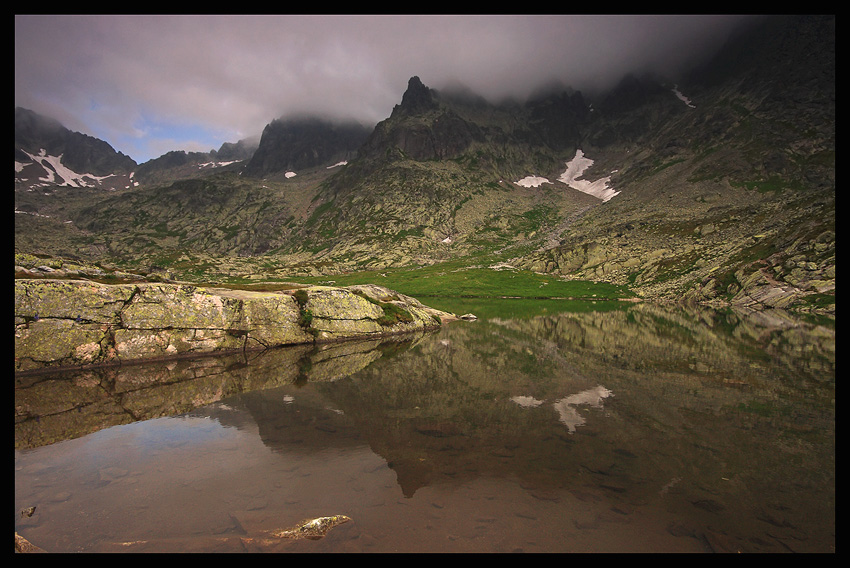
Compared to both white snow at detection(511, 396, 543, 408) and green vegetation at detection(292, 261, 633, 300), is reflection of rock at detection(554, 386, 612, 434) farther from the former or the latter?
green vegetation at detection(292, 261, 633, 300)

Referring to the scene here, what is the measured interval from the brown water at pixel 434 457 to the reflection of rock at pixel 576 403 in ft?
0.51

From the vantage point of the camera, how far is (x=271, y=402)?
19.1 metres

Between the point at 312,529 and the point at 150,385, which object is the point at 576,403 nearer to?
the point at 312,529

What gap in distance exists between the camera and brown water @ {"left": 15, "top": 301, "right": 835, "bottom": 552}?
8812 mm

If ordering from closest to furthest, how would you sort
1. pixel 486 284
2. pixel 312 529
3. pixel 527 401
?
pixel 312 529
pixel 527 401
pixel 486 284

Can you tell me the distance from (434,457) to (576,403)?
30.9 ft

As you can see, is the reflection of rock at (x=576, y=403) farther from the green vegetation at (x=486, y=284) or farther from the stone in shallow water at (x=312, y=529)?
the green vegetation at (x=486, y=284)

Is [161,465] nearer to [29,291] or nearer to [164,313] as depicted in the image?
[164,313]

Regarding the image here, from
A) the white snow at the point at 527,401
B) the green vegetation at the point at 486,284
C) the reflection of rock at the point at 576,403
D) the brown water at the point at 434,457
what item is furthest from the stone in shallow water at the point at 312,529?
the green vegetation at the point at 486,284

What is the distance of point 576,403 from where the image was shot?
18578 mm

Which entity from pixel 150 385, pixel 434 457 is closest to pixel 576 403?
pixel 434 457

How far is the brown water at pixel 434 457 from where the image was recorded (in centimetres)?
881

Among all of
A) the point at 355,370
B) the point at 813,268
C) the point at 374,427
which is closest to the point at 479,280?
the point at 813,268
